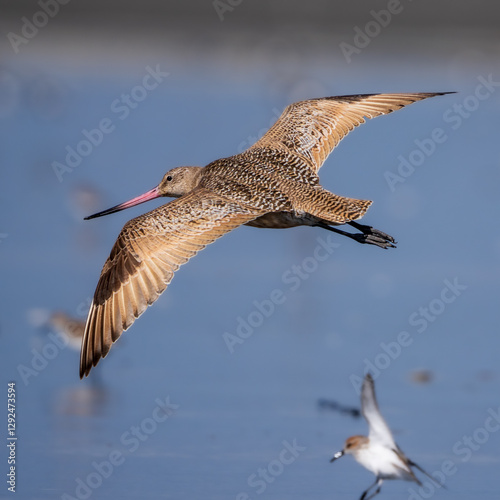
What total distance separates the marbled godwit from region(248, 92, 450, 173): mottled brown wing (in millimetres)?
11

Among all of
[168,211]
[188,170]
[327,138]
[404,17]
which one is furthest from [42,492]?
[404,17]

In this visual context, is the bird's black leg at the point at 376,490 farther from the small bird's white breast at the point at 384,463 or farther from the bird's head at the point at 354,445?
the bird's head at the point at 354,445

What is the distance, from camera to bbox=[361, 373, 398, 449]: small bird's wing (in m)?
4.77

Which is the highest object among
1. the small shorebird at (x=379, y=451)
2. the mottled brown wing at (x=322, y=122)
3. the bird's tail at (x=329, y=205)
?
the mottled brown wing at (x=322, y=122)

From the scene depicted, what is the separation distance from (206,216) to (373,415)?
3.64 ft

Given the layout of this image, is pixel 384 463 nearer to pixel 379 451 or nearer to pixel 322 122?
pixel 379 451

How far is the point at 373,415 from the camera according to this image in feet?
15.8

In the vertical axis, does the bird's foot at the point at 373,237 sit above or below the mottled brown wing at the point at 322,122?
below

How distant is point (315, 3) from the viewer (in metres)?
12.2

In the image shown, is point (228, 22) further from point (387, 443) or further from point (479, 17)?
point (387, 443)

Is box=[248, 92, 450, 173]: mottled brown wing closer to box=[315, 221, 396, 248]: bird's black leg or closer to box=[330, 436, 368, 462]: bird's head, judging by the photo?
box=[315, 221, 396, 248]: bird's black leg

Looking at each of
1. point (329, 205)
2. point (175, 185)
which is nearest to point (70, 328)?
point (175, 185)

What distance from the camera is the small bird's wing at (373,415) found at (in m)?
4.77

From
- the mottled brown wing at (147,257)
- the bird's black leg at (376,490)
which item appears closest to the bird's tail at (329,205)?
the mottled brown wing at (147,257)
